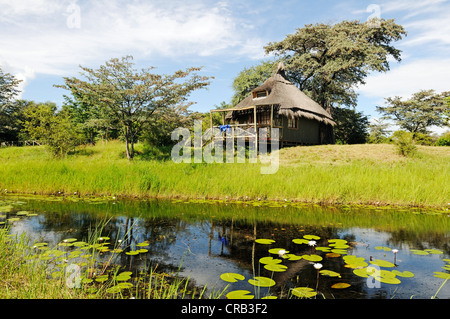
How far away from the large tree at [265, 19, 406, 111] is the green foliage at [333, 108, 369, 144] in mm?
1461

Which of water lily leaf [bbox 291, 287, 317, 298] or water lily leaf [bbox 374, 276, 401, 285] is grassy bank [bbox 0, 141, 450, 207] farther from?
water lily leaf [bbox 291, 287, 317, 298]

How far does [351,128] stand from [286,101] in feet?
42.2

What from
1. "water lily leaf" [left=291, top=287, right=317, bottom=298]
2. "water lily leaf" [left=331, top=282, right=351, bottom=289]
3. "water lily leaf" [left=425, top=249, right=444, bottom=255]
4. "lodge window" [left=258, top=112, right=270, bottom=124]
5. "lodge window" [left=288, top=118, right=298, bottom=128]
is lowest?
"water lily leaf" [left=425, top=249, right=444, bottom=255]

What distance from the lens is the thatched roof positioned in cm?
1981

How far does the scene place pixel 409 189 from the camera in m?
8.41

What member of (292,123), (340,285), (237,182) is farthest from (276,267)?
(292,123)

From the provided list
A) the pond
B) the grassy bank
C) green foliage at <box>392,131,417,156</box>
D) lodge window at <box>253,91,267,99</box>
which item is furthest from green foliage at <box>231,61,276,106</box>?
the pond

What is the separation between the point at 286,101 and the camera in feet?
65.9

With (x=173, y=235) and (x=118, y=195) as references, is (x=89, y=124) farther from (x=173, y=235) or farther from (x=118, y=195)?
(x=173, y=235)

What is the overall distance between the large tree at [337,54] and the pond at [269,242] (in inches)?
773

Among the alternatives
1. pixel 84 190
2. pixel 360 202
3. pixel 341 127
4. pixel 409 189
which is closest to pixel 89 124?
pixel 84 190

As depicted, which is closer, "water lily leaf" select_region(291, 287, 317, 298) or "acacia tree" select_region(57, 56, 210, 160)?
"water lily leaf" select_region(291, 287, 317, 298)
